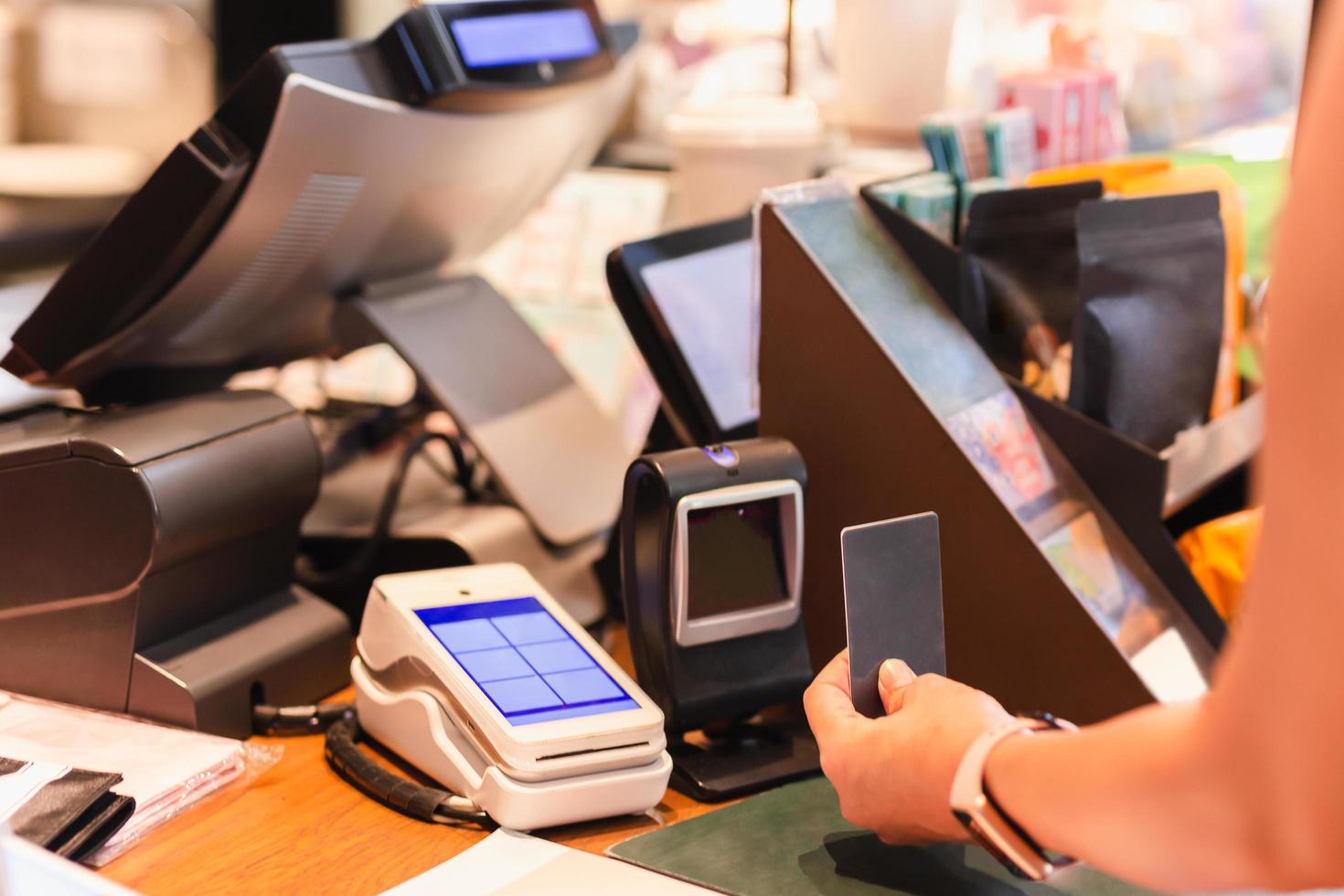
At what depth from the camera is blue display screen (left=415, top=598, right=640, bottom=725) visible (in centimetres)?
83

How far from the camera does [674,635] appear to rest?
0.88 meters

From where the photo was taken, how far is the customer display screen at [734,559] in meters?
0.88

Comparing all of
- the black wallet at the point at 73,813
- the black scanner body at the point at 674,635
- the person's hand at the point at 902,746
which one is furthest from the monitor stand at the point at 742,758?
the black wallet at the point at 73,813

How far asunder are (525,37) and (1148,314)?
1.84 feet

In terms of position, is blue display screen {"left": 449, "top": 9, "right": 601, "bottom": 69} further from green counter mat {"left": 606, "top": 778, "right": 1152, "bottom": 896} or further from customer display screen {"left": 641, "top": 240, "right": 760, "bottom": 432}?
green counter mat {"left": 606, "top": 778, "right": 1152, "bottom": 896}

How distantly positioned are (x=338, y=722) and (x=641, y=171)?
1.43 metres

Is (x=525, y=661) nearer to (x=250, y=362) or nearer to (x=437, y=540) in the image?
(x=437, y=540)

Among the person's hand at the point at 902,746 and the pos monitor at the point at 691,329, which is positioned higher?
the pos monitor at the point at 691,329

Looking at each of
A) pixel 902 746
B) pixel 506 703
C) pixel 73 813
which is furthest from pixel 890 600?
pixel 73 813

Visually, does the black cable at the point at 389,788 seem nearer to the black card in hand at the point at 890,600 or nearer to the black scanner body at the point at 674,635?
the black scanner body at the point at 674,635

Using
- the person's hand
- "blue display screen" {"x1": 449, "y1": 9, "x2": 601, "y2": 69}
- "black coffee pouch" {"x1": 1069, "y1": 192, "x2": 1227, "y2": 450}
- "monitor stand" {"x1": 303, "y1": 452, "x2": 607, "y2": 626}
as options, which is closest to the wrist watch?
the person's hand

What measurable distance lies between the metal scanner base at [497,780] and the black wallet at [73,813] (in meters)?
0.17

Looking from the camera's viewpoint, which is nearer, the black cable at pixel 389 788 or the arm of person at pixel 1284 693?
the arm of person at pixel 1284 693

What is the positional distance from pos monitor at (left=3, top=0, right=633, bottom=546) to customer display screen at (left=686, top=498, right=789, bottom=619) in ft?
0.91
